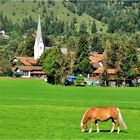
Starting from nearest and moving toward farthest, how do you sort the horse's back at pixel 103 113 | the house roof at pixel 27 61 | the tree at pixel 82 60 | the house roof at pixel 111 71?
the horse's back at pixel 103 113 < the house roof at pixel 111 71 < the tree at pixel 82 60 < the house roof at pixel 27 61

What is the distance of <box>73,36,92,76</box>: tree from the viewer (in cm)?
13225

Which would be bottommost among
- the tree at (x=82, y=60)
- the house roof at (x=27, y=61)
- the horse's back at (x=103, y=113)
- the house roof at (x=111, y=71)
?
the house roof at (x=27, y=61)

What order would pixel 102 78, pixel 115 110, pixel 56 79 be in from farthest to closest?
pixel 102 78 < pixel 56 79 < pixel 115 110

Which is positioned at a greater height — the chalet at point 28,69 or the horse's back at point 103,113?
the horse's back at point 103,113

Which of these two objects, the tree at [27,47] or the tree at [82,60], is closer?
the tree at [82,60]

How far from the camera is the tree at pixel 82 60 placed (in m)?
132

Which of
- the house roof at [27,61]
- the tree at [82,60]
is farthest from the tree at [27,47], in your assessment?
the tree at [82,60]

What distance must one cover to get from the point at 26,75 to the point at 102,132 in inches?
5204

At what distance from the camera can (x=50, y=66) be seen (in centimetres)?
11369

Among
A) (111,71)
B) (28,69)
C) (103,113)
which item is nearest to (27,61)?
(28,69)

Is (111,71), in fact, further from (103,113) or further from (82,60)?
(103,113)

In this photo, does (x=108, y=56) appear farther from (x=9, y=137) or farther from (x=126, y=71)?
(x=9, y=137)

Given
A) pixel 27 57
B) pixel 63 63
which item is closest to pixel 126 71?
pixel 63 63

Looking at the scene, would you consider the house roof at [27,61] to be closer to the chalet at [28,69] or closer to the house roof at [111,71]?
the chalet at [28,69]
